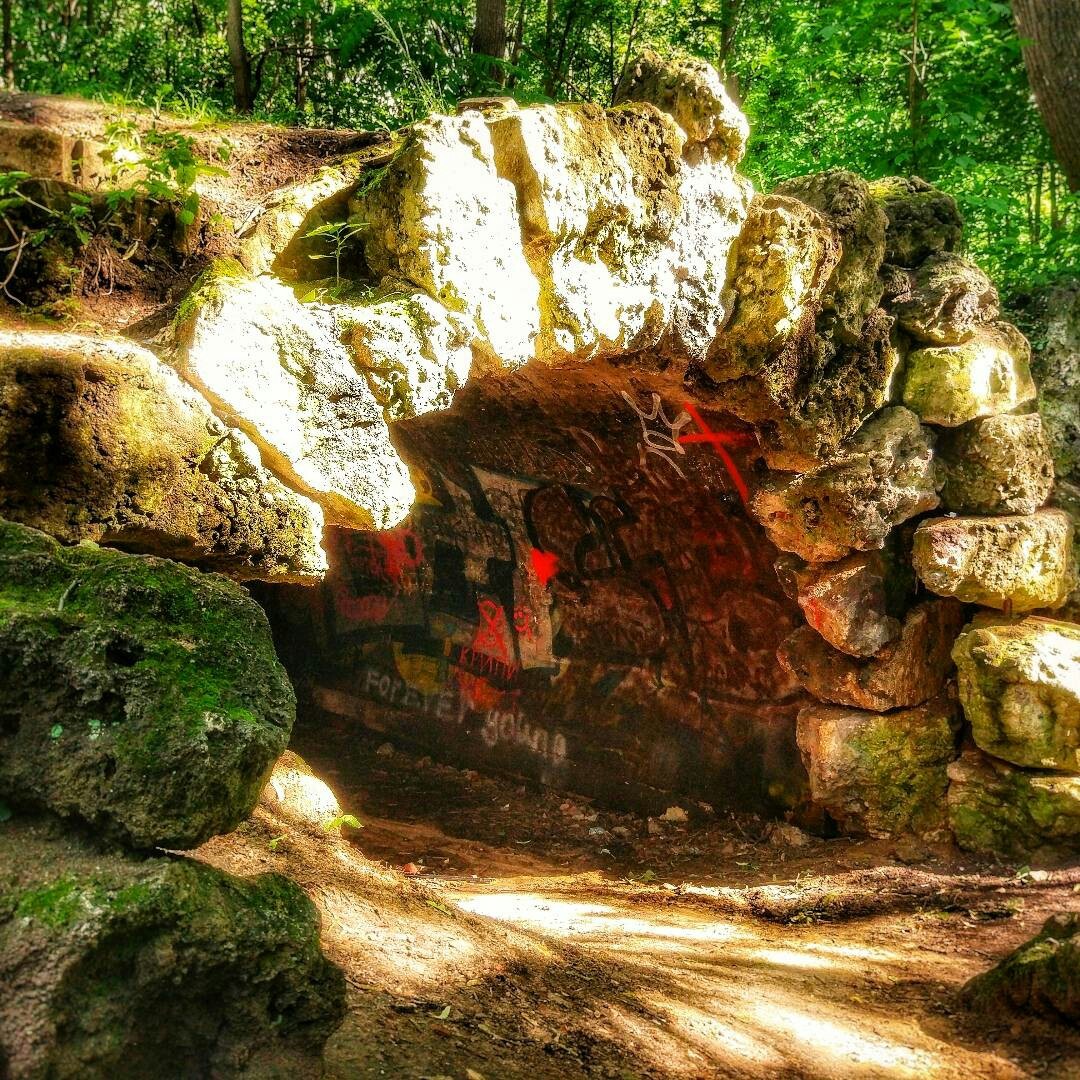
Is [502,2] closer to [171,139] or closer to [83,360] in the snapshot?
[171,139]

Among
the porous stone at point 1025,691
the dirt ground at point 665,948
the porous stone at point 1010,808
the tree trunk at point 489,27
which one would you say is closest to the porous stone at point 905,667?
the porous stone at point 1025,691

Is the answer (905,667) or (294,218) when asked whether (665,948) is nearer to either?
(905,667)

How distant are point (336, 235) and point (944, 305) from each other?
3.13m

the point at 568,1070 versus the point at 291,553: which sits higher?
the point at 291,553

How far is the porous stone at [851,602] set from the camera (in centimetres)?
509

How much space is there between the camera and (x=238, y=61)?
21.8 feet

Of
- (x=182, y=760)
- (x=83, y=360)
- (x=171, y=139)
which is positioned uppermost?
(x=171, y=139)

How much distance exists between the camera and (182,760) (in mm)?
1795

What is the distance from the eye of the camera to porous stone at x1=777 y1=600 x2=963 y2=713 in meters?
5.22

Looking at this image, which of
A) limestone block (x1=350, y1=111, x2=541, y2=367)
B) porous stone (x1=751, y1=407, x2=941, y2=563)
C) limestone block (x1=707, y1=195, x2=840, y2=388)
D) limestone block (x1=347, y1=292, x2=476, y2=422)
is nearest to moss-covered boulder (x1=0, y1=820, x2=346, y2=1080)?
limestone block (x1=347, y1=292, x2=476, y2=422)

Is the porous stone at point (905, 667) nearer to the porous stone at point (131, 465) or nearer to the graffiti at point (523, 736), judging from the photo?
the graffiti at point (523, 736)

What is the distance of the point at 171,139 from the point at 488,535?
3790 millimetres

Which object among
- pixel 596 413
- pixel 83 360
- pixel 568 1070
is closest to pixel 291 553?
pixel 83 360

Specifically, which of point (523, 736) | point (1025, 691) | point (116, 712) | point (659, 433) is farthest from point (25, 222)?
point (523, 736)
